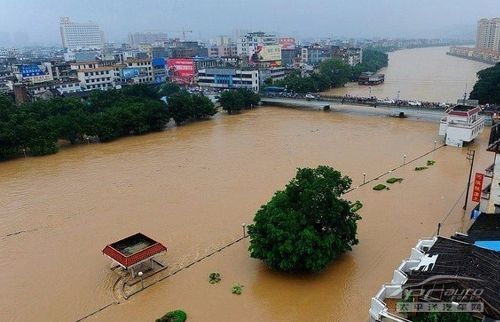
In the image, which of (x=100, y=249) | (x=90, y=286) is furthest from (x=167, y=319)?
(x=100, y=249)

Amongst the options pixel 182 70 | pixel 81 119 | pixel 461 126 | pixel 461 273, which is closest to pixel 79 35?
pixel 182 70

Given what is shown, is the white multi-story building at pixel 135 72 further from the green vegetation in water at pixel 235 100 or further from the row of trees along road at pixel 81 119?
the green vegetation in water at pixel 235 100

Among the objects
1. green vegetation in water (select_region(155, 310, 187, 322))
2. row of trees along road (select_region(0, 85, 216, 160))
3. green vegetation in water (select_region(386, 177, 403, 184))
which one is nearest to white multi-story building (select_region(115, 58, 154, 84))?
row of trees along road (select_region(0, 85, 216, 160))

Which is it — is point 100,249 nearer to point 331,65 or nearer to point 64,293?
point 64,293

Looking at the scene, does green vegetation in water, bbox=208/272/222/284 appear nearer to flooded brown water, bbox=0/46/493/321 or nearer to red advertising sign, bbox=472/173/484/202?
flooded brown water, bbox=0/46/493/321

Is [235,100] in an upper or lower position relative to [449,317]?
lower

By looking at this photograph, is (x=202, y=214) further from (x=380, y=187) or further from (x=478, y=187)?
(x=478, y=187)
